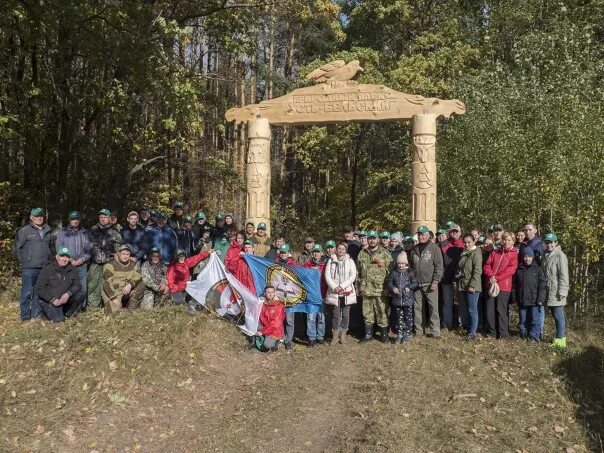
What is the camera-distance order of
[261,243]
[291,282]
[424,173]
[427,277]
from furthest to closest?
[424,173] → [261,243] → [291,282] → [427,277]

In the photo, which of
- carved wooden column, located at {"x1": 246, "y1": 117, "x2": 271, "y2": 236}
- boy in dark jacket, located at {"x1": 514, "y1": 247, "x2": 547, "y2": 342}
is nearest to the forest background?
carved wooden column, located at {"x1": 246, "y1": 117, "x2": 271, "y2": 236}

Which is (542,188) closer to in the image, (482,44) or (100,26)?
(100,26)

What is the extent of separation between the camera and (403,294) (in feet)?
30.2

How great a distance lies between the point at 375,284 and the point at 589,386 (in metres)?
3.49

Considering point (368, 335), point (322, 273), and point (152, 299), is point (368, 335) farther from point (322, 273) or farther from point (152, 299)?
point (152, 299)

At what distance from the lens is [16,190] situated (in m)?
14.7

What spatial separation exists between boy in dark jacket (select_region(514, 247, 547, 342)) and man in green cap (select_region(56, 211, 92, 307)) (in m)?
7.29

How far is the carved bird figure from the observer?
12.9m

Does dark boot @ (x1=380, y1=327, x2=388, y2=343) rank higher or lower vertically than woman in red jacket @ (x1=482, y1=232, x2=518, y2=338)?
lower

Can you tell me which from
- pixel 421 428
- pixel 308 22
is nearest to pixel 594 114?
pixel 421 428

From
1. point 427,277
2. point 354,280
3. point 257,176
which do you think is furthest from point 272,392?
point 257,176

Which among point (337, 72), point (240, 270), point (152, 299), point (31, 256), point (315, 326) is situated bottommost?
point (315, 326)

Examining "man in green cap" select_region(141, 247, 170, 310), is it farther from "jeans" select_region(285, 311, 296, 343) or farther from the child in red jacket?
"jeans" select_region(285, 311, 296, 343)

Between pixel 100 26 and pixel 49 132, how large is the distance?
6.45m
